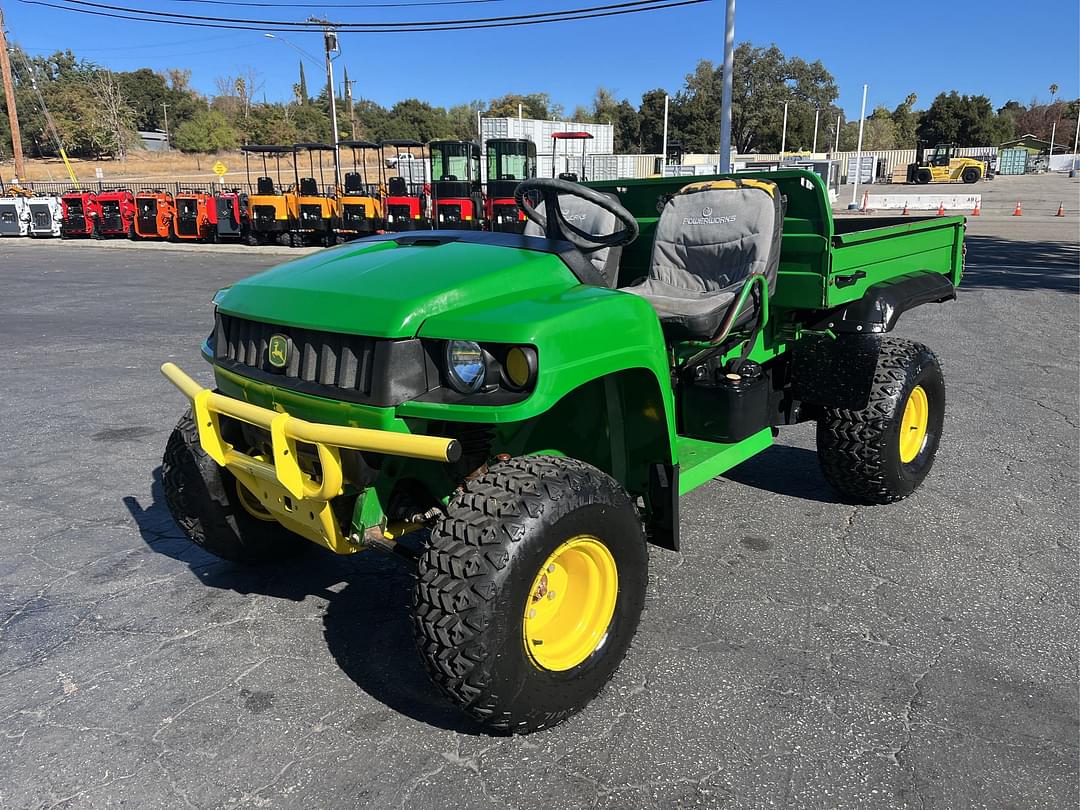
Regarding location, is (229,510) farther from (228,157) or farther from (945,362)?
(228,157)

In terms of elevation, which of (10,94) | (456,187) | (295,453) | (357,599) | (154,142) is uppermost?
(154,142)

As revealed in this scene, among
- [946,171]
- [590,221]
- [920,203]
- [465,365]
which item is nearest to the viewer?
[465,365]

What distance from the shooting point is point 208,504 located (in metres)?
3.35

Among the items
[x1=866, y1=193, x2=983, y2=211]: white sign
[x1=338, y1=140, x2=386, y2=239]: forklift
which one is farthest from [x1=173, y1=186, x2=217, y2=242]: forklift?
[x1=866, y1=193, x2=983, y2=211]: white sign

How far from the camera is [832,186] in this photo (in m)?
32.2

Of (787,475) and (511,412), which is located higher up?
(511,412)

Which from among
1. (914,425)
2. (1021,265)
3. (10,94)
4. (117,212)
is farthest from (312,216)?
(10,94)

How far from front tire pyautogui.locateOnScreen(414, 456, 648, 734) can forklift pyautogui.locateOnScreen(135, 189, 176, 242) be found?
22.9 meters

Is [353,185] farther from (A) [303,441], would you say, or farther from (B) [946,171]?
(B) [946,171]

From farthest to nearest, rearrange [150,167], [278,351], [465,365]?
[150,167] < [278,351] < [465,365]

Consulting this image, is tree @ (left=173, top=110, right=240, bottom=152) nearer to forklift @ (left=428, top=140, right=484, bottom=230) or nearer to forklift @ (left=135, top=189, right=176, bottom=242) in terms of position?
forklift @ (left=135, top=189, right=176, bottom=242)

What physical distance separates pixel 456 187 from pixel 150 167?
147 feet

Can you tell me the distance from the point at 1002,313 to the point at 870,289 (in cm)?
691

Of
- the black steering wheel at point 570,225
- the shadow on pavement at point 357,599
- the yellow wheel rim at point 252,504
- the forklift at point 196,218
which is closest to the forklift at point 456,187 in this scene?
the forklift at point 196,218
